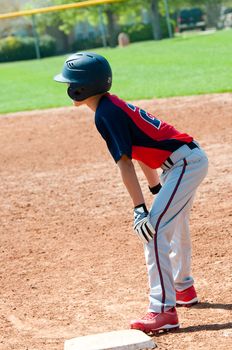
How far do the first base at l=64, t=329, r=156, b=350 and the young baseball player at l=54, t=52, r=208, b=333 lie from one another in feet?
0.70

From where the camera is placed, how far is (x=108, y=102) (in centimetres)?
463

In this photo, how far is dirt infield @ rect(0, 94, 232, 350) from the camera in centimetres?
490

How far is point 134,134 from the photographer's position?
4617 mm

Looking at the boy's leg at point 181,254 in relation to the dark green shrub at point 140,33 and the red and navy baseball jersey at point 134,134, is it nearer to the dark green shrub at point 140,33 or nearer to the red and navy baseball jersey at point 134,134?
the red and navy baseball jersey at point 134,134

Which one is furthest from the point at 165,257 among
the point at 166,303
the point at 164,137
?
the point at 164,137

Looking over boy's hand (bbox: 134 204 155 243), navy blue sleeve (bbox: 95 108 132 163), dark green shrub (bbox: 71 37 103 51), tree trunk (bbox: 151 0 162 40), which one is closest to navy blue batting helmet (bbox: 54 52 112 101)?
navy blue sleeve (bbox: 95 108 132 163)

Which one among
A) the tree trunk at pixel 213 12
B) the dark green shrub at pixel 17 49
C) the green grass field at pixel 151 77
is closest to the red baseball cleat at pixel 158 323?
the green grass field at pixel 151 77

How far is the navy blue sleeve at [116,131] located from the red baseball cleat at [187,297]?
1032 mm

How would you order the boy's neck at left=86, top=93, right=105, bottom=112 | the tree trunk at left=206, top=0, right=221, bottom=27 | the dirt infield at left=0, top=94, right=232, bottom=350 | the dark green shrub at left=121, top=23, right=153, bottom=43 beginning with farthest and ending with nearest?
the tree trunk at left=206, top=0, right=221, bottom=27
the dark green shrub at left=121, top=23, right=153, bottom=43
the dirt infield at left=0, top=94, right=232, bottom=350
the boy's neck at left=86, top=93, right=105, bottom=112

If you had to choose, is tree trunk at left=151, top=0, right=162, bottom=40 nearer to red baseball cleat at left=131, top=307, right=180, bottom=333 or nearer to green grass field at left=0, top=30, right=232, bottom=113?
green grass field at left=0, top=30, right=232, bottom=113

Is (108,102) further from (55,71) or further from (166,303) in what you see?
(55,71)

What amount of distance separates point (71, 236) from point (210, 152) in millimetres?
3068

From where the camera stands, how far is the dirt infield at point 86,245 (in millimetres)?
4898

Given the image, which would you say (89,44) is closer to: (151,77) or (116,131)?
(151,77)
